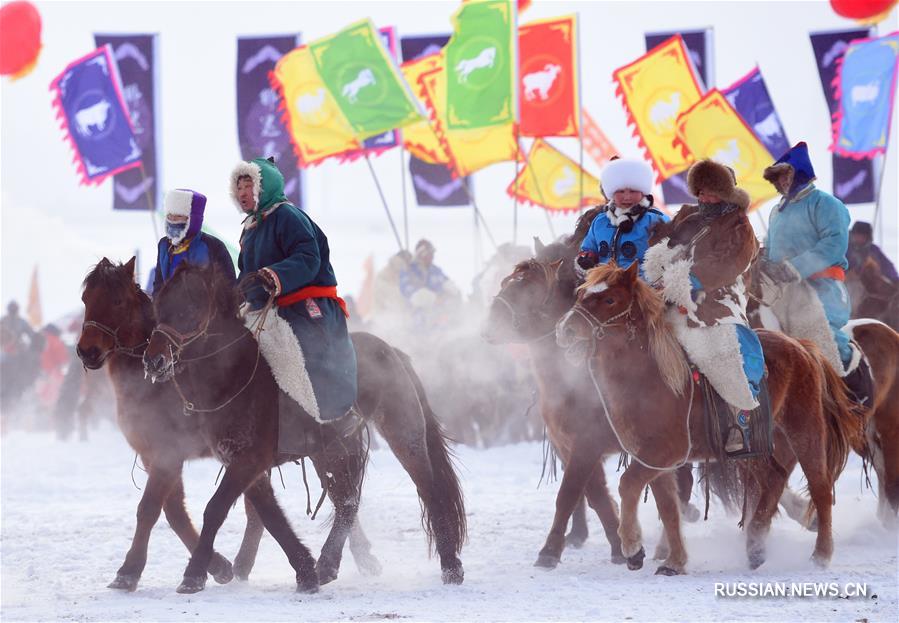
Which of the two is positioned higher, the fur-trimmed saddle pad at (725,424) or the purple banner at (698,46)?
the purple banner at (698,46)

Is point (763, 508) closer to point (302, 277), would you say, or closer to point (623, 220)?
point (623, 220)

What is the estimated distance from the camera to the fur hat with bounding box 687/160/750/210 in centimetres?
772

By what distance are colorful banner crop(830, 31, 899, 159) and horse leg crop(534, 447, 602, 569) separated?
1256cm

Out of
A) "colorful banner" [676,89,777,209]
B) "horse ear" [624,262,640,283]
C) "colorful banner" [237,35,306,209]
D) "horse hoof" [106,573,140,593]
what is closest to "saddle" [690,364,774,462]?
"horse ear" [624,262,640,283]

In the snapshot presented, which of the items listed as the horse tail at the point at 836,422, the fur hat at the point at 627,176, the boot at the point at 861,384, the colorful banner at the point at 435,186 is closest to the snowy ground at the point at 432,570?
the horse tail at the point at 836,422

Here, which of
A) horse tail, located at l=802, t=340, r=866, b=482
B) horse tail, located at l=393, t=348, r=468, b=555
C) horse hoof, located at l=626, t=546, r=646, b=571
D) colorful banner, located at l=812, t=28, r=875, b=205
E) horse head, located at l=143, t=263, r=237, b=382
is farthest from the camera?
colorful banner, located at l=812, t=28, r=875, b=205

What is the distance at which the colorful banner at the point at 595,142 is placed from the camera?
2358cm

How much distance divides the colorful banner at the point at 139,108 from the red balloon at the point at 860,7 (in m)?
10.9

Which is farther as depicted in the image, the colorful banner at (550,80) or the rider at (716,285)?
the colorful banner at (550,80)

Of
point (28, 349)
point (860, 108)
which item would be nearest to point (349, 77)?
point (860, 108)

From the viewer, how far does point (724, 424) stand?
7605 mm

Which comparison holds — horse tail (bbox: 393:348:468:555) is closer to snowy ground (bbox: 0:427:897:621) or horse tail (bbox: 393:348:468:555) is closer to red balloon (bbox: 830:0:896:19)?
snowy ground (bbox: 0:427:897:621)

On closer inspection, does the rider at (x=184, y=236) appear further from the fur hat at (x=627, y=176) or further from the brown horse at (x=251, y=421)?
the fur hat at (x=627, y=176)

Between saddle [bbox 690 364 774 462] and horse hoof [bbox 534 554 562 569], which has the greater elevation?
saddle [bbox 690 364 774 462]
